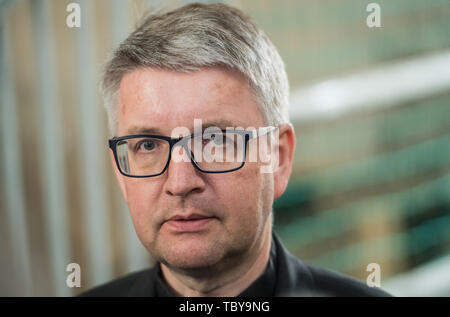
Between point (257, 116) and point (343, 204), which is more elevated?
point (257, 116)

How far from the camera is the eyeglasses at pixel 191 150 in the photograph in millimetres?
1251

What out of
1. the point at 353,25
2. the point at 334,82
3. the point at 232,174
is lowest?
the point at 232,174

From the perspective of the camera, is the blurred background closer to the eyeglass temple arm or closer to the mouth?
the eyeglass temple arm

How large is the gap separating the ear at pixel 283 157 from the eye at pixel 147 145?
0.40m

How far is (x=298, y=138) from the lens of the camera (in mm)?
2686

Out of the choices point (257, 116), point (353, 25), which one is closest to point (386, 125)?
point (353, 25)

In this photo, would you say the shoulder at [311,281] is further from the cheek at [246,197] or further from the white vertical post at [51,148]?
the white vertical post at [51,148]

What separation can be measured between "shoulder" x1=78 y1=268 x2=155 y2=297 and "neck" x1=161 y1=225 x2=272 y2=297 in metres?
0.16

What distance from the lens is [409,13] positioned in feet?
9.13

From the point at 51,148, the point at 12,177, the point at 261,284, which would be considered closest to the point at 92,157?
the point at 51,148

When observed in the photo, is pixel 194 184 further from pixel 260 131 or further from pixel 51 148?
pixel 51 148

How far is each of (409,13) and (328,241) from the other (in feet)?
4.80

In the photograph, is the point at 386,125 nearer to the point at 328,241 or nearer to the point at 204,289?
the point at 328,241

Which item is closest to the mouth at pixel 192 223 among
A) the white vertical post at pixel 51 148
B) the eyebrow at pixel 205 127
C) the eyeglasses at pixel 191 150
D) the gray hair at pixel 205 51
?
the eyeglasses at pixel 191 150
